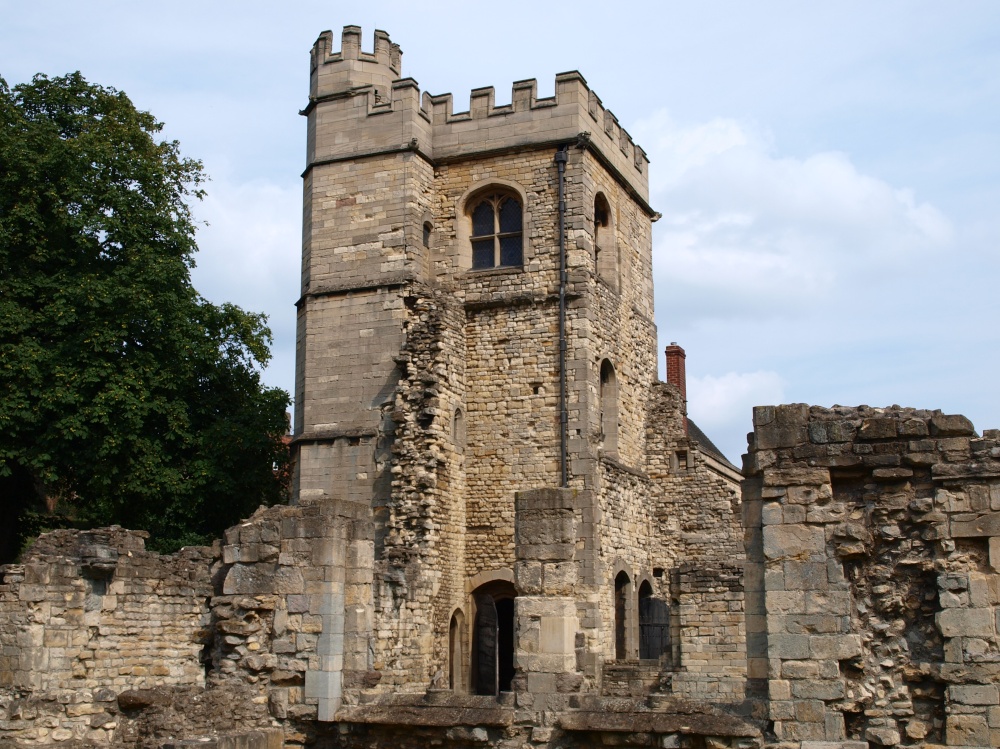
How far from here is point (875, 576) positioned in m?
9.63

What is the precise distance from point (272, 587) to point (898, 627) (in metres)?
5.99

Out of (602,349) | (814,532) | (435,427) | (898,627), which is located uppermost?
(602,349)

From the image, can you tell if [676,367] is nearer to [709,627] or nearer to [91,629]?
[709,627]

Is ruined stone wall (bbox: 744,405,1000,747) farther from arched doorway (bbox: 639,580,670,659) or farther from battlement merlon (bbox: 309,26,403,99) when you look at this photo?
battlement merlon (bbox: 309,26,403,99)

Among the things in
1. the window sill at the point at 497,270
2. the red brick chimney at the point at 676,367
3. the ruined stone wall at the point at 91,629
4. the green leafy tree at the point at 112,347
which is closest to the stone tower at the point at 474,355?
the window sill at the point at 497,270

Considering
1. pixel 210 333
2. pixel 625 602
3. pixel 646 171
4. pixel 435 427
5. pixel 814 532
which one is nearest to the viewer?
pixel 814 532

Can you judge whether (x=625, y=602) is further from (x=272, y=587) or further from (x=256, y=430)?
(x=272, y=587)

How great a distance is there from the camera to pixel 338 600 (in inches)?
479

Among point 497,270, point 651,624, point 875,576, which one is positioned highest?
point 497,270

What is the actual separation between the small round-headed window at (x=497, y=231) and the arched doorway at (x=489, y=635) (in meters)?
6.41

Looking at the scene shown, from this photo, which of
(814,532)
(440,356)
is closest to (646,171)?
(440,356)

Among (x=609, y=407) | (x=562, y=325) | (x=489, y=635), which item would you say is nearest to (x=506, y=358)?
(x=562, y=325)

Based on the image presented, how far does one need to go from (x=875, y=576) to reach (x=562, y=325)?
14.3 m

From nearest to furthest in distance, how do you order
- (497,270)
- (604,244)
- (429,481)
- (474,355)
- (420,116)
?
(429,481), (474,355), (497,270), (420,116), (604,244)
